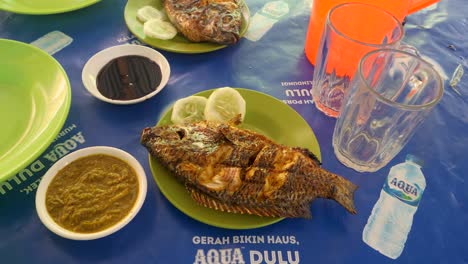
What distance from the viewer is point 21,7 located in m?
1.66

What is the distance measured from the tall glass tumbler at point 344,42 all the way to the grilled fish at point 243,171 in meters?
0.42

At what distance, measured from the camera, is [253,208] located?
1053mm

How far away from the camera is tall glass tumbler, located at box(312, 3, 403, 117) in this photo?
4.19 ft

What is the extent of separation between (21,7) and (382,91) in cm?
176

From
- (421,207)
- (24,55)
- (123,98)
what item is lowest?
(421,207)

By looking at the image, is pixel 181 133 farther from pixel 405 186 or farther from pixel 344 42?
pixel 405 186

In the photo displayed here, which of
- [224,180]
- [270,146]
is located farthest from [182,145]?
[270,146]

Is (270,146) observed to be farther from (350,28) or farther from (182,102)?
(350,28)

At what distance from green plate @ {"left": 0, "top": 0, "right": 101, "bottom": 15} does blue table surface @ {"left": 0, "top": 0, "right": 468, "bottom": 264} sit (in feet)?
0.28

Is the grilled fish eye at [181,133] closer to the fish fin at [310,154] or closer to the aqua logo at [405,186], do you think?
the fish fin at [310,154]

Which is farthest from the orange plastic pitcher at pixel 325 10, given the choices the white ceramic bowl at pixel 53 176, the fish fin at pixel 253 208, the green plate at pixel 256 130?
the white ceramic bowl at pixel 53 176

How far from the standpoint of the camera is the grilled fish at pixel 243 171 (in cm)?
106

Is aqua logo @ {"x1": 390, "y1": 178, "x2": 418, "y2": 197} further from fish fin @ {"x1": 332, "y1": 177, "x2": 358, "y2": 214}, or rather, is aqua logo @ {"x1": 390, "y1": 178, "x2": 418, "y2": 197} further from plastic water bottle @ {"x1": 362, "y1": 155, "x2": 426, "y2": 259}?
fish fin @ {"x1": 332, "y1": 177, "x2": 358, "y2": 214}

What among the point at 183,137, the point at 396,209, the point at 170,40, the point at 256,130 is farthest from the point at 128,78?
the point at 396,209
